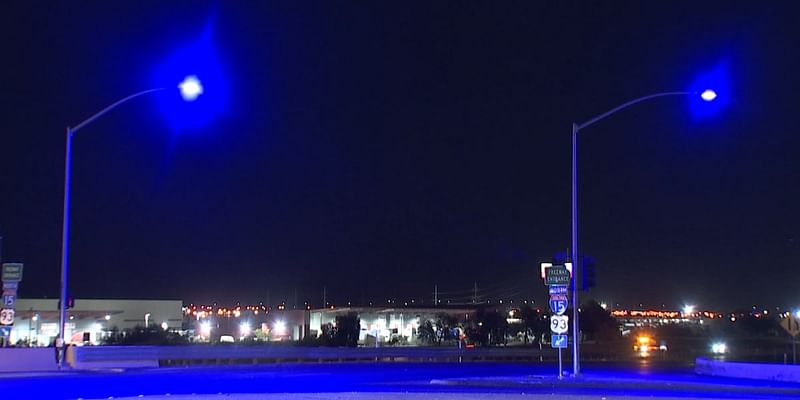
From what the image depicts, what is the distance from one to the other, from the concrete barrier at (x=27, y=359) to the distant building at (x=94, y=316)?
36.4 metres

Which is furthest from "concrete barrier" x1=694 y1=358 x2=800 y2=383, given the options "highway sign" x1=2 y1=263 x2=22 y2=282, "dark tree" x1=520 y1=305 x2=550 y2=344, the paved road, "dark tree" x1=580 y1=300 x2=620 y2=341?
"dark tree" x1=580 y1=300 x2=620 y2=341

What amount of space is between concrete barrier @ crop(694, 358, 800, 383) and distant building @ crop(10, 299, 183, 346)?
45189 millimetres

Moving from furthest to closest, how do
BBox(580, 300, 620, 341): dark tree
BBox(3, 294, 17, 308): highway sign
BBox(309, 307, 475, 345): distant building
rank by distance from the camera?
BBox(309, 307, 475, 345): distant building → BBox(580, 300, 620, 341): dark tree → BBox(3, 294, 17, 308): highway sign

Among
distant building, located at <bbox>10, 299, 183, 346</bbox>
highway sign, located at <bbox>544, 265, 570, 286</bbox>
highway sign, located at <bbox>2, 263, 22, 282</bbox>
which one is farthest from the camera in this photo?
distant building, located at <bbox>10, 299, 183, 346</bbox>

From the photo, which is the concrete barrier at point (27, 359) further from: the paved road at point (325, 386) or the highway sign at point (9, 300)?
the highway sign at point (9, 300)

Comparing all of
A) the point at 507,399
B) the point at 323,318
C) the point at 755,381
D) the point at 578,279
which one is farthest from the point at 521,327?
the point at 507,399

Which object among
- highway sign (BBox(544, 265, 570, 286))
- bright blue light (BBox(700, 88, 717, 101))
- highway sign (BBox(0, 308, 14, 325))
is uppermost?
bright blue light (BBox(700, 88, 717, 101))

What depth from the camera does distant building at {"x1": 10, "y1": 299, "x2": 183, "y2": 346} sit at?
69.4 meters

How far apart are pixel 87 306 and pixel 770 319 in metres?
89.0

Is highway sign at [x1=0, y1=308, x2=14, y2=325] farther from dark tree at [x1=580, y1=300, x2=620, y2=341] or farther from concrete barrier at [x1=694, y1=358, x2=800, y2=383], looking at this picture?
dark tree at [x1=580, y1=300, x2=620, y2=341]

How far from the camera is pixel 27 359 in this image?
2958 centimetres

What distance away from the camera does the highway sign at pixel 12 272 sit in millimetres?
28219

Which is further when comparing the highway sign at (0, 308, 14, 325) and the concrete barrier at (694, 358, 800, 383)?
the concrete barrier at (694, 358, 800, 383)

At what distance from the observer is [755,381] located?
99.4ft
